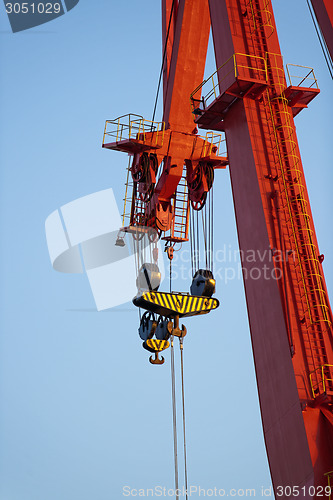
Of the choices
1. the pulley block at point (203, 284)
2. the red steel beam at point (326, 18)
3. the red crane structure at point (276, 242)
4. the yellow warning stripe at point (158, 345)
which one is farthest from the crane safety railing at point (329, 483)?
the red steel beam at point (326, 18)

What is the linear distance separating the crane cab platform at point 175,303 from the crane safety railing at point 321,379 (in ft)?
7.28

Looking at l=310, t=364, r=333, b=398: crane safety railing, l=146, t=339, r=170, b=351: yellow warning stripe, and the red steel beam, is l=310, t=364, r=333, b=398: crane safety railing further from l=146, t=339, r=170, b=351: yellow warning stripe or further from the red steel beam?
the red steel beam

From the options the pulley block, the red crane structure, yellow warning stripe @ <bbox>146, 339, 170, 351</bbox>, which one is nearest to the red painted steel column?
the red crane structure

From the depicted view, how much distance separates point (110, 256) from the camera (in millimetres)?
19156

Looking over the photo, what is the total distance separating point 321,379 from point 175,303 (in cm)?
260

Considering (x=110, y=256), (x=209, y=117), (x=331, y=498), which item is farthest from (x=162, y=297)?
(x=110, y=256)

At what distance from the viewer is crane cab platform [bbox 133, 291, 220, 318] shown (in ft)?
30.7

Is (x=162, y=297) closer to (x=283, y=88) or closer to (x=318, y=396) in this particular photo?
(x=318, y=396)

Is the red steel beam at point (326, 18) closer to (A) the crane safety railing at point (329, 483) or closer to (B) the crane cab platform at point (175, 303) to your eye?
(B) the crane cab platform at point (175, 303)

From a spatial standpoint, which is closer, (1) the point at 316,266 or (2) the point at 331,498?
(2) the point at 331,498

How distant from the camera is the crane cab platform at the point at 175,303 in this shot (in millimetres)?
9352

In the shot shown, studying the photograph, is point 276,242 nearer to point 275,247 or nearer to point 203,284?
point 275,247

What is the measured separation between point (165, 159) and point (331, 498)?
8.47 meters


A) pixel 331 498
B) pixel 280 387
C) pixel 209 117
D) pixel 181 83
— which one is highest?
pixel 181 83
